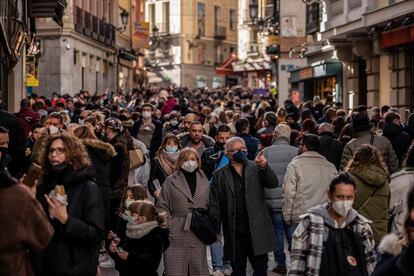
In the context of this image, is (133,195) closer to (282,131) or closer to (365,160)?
(365,160)

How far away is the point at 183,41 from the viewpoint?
9281cm

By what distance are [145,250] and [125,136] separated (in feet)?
15.2

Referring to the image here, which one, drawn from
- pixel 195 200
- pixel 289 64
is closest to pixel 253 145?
Answer: pixel 195 200

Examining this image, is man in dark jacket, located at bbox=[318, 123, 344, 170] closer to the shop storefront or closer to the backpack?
the backpack

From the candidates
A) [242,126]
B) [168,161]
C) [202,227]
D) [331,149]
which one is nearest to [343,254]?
[202,227]

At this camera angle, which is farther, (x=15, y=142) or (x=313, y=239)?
(x=15, y=142)

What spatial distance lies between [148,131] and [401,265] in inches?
532

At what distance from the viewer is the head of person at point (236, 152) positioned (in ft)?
37.0

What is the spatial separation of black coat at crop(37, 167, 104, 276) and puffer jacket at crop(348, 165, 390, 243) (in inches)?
119

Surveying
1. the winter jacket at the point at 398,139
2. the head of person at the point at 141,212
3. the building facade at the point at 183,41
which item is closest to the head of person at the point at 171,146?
the winter jacket at the point at 398,139

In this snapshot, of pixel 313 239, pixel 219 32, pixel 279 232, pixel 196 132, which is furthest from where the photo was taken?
pixel 219 32

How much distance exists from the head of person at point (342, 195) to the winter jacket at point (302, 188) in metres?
3.07

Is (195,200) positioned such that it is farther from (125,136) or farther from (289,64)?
(289,64)

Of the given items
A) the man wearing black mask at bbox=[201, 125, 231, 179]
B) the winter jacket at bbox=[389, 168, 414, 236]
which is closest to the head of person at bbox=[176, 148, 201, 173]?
the winter jacket at bbox=[389, 168, 414, 236]
